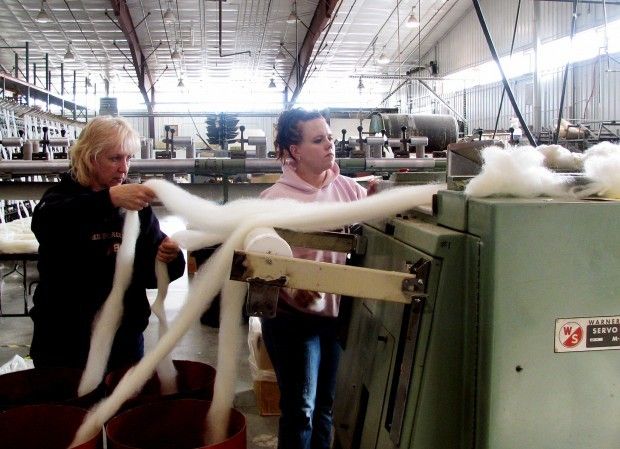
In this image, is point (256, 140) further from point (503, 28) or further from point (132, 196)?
point (503, 28)

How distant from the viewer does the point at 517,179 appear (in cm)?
82

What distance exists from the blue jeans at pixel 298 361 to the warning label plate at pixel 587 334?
2.41 feet

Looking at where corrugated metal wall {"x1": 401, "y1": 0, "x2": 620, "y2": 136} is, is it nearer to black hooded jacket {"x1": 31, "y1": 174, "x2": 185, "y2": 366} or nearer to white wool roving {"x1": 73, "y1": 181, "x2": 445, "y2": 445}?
black hooded jacket {"x1": 31, "y1": 174, "x2": 185, "y2": 366}

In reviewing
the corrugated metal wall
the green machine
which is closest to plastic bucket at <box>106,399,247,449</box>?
the green machine

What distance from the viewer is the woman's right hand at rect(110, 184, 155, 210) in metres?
1.37

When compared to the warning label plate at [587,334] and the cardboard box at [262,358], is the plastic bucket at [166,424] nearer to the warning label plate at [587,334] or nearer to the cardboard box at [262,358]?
the warning label plate at [587,334]

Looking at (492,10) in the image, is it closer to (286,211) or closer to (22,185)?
(22,185)

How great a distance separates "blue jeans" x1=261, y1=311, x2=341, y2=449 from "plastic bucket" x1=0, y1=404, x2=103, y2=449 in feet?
1.60

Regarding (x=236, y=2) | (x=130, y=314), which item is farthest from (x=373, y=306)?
(x=236, y=2)

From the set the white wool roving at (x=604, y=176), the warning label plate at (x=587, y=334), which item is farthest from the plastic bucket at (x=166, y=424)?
the white wool roving at (x=604, y=176)

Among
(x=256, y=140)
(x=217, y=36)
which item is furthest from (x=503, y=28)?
(x=256, y=140)

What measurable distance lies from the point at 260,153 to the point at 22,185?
1.39 meters

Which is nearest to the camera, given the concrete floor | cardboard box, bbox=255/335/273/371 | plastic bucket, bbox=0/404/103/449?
plastic bucket, bbox=0/404/103/449

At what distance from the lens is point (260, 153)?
3.72m
